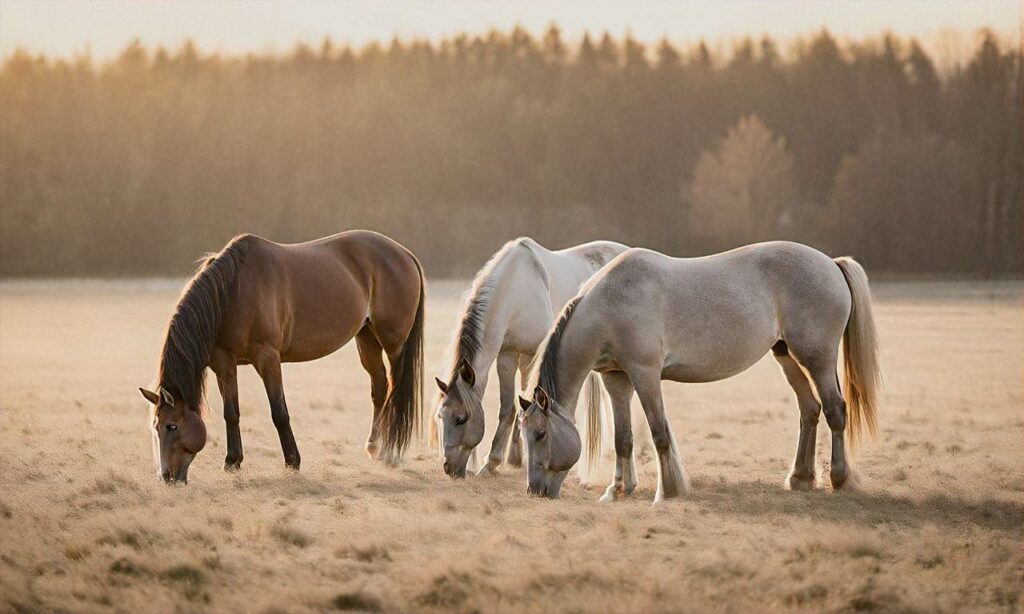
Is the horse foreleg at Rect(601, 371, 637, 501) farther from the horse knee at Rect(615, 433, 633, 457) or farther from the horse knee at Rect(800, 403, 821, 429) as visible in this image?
the horse knee at Rect(800, 403, 821, 429)

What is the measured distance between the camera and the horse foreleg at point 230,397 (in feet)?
26.8

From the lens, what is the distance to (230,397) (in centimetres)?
819

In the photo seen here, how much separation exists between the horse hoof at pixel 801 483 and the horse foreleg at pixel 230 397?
4158 millimetres

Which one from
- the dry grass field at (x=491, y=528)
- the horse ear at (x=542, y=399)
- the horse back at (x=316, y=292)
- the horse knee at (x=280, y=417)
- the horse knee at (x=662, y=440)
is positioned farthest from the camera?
the horse knee at (x=280, y=417)

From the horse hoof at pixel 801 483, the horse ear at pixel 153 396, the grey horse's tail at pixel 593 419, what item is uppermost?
the horse ear at pixel 153 396

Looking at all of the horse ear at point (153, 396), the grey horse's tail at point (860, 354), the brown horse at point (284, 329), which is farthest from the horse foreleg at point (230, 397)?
the grey horse's tail at point (860, 354)

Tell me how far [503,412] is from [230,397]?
2.15 m

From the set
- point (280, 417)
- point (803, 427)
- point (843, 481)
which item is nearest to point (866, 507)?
point (843, 481)

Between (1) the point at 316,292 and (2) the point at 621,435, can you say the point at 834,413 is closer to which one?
(2) the point at 621,435

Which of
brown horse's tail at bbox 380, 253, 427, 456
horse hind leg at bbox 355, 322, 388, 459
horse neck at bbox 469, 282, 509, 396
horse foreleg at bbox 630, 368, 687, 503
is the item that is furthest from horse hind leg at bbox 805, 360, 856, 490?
horse hind leg at bbox 355, 322, 388, 459

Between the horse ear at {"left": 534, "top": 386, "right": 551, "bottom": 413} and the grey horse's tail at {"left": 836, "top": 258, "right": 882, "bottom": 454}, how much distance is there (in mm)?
2551

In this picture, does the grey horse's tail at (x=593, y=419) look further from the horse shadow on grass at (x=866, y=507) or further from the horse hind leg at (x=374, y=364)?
the horse hind leg at (x=374, y=364)

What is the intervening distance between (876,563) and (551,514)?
6.28 ft

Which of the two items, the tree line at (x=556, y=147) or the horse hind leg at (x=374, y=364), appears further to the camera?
the tree line at (x=556, y=147)
